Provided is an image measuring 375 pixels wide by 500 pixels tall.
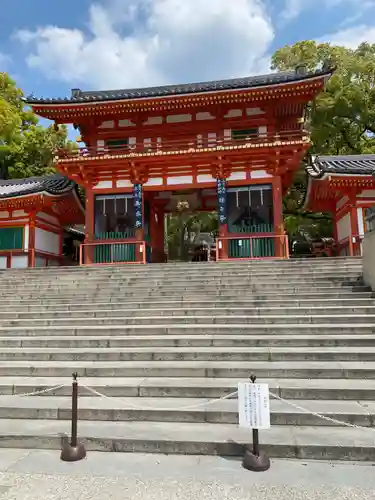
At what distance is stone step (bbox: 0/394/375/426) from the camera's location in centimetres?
477

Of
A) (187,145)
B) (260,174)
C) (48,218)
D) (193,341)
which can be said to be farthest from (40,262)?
(193,341)

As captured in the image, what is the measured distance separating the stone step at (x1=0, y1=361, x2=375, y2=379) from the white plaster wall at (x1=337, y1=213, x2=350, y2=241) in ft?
36.7

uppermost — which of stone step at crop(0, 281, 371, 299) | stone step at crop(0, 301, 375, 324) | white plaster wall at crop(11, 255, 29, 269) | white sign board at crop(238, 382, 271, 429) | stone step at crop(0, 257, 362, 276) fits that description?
white plaster wall at crop(11, 255, 29, 269)

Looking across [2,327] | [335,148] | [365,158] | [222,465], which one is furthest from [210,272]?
[335,148]

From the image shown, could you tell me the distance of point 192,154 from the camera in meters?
15.9

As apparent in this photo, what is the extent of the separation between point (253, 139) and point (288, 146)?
1.50 m

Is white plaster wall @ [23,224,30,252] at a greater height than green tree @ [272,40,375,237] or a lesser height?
lesser

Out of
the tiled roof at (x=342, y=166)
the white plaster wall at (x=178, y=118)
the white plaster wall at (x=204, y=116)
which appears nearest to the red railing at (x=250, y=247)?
the tiled roof at (x=342, y=166)

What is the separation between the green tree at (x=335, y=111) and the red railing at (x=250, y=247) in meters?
8.74

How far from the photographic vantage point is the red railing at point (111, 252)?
16312 mm

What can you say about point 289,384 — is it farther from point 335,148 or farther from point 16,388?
point 335,148

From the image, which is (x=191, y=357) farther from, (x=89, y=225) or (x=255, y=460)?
(x=89, y=225)

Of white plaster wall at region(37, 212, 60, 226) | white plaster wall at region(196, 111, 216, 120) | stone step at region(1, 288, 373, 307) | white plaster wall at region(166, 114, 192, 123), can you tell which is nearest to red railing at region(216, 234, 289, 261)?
white plaster wall at region(196, 111, 216, 120)

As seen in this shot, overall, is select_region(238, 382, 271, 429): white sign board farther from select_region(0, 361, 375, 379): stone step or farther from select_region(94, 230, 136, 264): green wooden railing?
select_region(94, 230, 136, 264): green wooden railing
